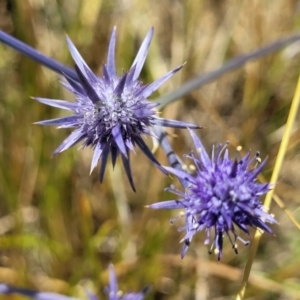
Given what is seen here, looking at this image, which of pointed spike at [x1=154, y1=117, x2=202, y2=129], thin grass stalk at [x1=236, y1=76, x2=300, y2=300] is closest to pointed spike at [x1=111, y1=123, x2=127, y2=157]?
pointed spike at [x1=154, y1=117, x2=202, y2=129]

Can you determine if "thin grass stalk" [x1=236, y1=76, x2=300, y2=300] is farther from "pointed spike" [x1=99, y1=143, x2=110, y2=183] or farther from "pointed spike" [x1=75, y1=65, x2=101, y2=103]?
"pointed spike" [x1=75, y1=65, x2=101, y2=103]

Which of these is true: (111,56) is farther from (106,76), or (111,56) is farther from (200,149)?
(200,149)

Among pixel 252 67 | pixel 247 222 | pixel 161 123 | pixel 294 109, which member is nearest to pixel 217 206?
pixel 247 222

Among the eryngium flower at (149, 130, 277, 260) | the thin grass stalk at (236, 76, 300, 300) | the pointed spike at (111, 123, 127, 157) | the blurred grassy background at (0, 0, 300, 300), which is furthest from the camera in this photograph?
the blurred grassy background at (0, 0, 300, 300)

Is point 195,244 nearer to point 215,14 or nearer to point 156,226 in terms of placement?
point 156,226

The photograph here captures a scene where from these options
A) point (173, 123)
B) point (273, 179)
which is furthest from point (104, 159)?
point (273, 179)
